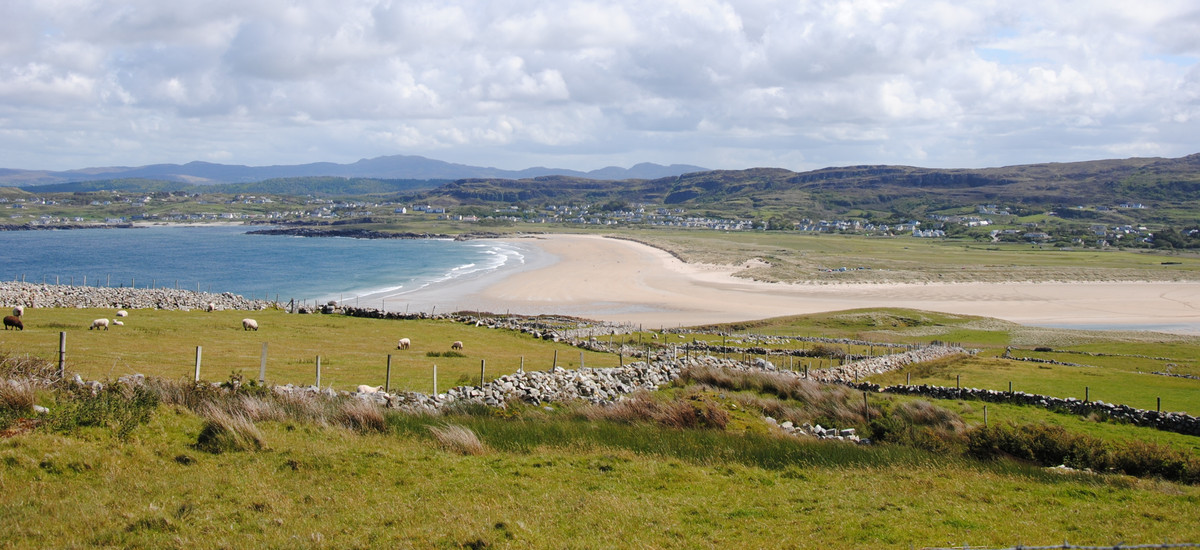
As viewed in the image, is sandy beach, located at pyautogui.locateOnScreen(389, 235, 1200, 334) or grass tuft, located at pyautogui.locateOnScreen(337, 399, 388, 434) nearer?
grass tuft, located at pyautogui.locateOnScreen(337, 399, 388, 434)

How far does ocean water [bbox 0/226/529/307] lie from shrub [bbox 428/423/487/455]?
4867cm

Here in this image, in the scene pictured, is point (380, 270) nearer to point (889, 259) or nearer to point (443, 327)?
point (443, 327)

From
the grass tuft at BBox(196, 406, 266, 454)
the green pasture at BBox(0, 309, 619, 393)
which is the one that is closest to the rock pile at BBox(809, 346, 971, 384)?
the green pasture at BBox(0, 309, 619, 393)

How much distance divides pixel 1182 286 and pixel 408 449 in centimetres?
9981

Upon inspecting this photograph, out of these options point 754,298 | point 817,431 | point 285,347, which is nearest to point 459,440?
point 817,431

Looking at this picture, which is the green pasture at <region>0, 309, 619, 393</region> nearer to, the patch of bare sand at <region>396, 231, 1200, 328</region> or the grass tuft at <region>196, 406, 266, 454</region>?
the grass tuft at <region>196, 406, 266, 454</region>

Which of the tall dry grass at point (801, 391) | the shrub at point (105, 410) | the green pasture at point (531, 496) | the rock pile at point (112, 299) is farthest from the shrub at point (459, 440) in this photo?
the rock pile at point (112, 299)

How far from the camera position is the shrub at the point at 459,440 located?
1203 cm

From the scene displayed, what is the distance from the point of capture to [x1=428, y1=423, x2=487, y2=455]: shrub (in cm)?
1203

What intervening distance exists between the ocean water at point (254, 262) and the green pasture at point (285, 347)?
26951 mm

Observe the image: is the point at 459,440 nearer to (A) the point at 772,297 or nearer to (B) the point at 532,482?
(B) the point at 532,482

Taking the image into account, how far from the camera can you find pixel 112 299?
137ft

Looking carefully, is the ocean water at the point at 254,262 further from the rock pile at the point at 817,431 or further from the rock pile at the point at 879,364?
the rock pile at the point at 817,431

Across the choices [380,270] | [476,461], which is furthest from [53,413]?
[380,270]
